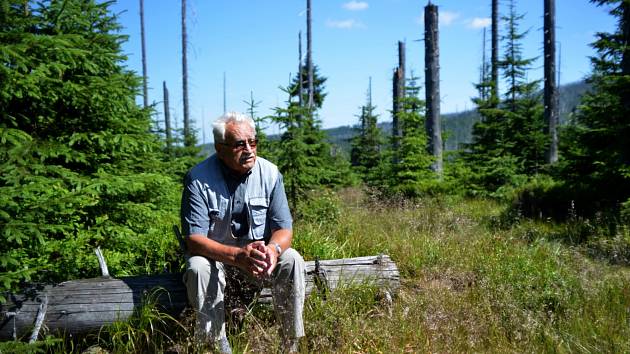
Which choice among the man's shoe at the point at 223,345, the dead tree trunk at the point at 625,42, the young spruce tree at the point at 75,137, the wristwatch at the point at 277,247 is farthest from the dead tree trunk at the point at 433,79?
the man's shoe at the point at 223,345

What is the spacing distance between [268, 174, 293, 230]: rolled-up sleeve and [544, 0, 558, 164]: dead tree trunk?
42.2 ft

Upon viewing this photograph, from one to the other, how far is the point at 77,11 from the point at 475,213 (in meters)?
7.52

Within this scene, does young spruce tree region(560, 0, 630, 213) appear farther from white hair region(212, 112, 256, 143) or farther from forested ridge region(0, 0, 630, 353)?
white hair region(212, 112, 256, 143)

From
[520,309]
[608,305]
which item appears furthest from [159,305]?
[608,305]

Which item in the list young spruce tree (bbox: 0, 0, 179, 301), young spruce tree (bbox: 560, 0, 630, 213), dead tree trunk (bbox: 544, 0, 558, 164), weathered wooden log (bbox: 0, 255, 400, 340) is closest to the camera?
weathered wooden log (bbox: 0, 255, 400, 340)

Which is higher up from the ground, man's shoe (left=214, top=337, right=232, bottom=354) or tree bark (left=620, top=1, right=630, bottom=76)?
tree bark (left=620, top=1, right=630, bottom=76)

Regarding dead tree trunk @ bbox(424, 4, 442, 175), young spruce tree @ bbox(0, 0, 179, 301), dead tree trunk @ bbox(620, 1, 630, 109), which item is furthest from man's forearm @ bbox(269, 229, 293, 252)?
dead tree trunk @ bbox(424, 4, 442, 175)

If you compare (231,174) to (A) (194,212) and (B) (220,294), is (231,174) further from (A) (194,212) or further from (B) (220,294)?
(B) (220,294)

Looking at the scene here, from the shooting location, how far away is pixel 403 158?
36.0 feet

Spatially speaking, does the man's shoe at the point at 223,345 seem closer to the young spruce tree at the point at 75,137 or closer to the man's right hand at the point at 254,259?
the man's right hand at the point at 254,259

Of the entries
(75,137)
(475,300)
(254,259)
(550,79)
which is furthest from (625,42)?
(75,137)

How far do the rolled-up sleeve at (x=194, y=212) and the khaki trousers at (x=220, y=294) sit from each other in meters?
0.22

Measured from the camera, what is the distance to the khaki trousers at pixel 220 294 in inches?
113

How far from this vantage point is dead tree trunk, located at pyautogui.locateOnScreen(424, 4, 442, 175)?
12.1 meters
